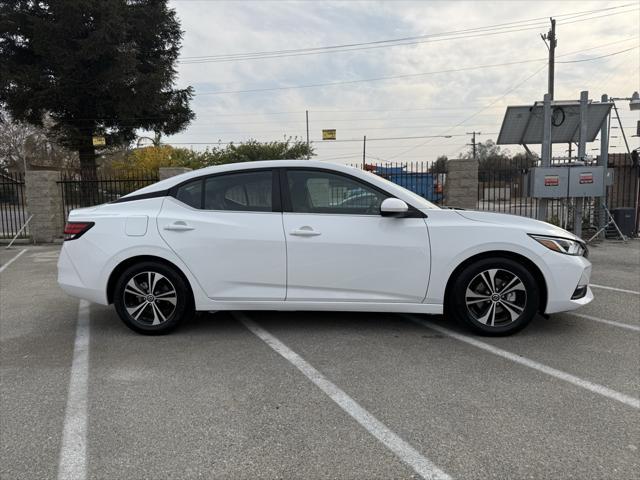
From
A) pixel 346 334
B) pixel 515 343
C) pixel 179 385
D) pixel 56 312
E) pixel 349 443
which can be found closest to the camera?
pixel 349 443

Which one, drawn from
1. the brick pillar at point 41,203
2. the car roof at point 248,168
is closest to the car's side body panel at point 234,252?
the car roof at point 248,168

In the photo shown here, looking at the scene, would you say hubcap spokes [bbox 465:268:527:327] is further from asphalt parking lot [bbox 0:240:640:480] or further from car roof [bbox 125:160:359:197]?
car roof [bbox 125:160:359:197]

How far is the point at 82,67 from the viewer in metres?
22.4

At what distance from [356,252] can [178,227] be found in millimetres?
1613

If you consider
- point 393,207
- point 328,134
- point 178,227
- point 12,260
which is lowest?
point 12,260

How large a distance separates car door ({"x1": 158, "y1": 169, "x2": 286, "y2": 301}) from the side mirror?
929mm

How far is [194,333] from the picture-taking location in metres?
4.59

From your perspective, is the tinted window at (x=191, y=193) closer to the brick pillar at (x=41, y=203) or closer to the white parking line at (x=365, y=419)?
the white parking line at (x=365, y=419)

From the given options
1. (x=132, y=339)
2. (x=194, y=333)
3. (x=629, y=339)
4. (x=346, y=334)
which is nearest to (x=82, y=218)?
(x=132, y=339)

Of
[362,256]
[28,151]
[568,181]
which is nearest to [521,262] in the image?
[362,256]

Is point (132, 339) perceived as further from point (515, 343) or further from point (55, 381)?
point (515, 343)

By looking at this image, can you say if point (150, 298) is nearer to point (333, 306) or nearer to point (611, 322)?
point (333, 306)

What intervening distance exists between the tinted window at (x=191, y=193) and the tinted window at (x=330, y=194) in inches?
33.8

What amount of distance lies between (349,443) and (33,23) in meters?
26.2
